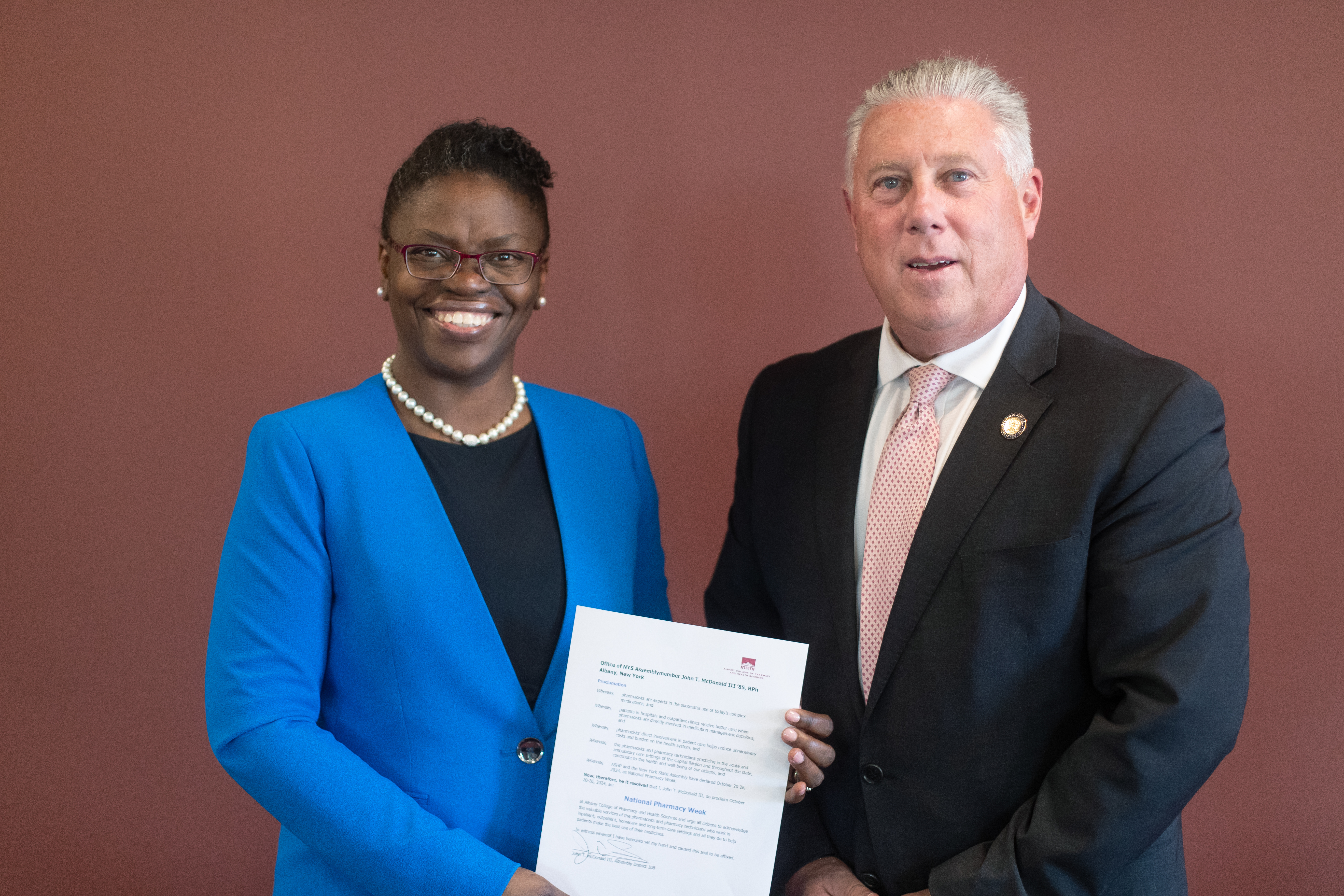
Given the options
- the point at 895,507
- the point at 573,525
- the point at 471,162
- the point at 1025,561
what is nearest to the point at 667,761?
the point at 573,525

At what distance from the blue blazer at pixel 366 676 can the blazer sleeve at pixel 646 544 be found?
323 millimetres

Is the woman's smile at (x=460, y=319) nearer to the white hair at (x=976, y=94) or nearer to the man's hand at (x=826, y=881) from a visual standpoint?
the white hair at (x=976, y=94)

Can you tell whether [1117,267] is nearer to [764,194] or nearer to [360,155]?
[764,194]

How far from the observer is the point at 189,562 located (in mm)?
2793

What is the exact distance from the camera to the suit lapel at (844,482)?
6.64ft

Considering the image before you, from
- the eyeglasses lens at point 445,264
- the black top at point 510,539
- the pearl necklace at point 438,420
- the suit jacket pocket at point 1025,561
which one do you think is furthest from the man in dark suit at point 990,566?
the eyeglasses lens at point 445,264

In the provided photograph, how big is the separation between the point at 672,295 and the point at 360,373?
92cm

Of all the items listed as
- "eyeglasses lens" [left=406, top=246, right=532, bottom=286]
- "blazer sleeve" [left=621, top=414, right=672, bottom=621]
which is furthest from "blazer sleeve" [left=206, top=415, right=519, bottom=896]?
"blazer sleeve" [left=621, top=414, right=672, bottom=621]

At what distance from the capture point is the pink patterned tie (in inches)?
78.7

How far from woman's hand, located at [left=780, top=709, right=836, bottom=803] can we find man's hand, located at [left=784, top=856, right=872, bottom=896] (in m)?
0.18

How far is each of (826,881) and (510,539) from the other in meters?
0.95
